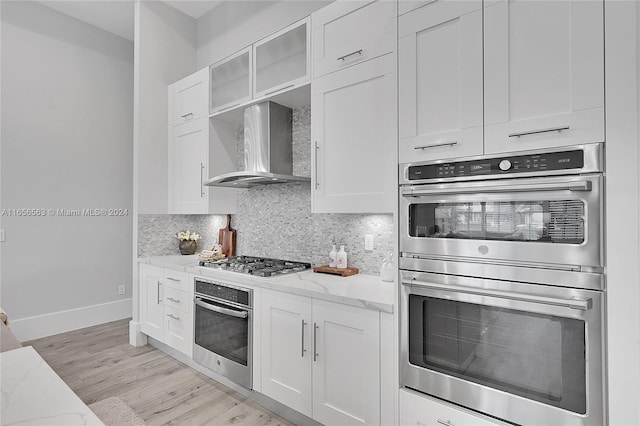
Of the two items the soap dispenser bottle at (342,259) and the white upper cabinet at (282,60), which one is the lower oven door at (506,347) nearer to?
the soap dispenser bottle at (342,259)

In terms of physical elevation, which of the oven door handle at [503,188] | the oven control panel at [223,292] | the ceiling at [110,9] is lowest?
the oven control panel at [223,292]

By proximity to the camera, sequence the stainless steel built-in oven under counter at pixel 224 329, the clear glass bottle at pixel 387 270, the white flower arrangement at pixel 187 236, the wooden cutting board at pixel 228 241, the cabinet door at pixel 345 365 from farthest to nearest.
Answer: the white flower arrangement at pixel 187 236 → the wooden cutting board at pixel 228 241 → the stainless steel built-in oven under counter at pixel 224 329 → the clear glass bottle at pixel 387 270 → the cabinet door at pixel 345 365

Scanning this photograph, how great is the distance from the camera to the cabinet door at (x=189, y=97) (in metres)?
3.33

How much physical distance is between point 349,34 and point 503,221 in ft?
4.84

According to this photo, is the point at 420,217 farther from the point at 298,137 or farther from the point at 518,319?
the point at 298,137

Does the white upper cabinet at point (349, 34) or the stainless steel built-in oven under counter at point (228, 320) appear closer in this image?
the white upper cabinet at point (349, 34)

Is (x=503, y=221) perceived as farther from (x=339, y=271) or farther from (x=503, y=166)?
(x=339, y=271)

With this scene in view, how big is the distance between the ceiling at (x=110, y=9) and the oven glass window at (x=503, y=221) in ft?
10.8

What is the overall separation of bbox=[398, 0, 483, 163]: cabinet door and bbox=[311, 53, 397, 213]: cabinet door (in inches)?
10.8

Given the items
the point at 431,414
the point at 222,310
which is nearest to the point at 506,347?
the point at 431,414

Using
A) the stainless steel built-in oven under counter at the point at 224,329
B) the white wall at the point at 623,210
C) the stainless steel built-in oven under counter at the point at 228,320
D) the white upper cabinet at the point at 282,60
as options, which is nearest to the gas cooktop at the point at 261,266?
the stainless steel built-in oven under counter at the point at 228,320

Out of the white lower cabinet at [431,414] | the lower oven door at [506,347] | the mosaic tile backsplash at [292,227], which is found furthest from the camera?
the mosaic tile backsplash at [292,227]

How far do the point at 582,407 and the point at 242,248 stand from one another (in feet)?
9.09

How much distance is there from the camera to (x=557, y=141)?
1.33 m
